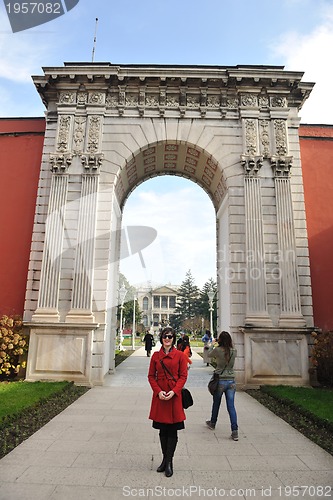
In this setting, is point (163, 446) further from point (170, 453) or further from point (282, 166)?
point (282, 166)

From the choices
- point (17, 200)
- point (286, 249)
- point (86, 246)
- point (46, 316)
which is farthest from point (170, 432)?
point (17, 200)

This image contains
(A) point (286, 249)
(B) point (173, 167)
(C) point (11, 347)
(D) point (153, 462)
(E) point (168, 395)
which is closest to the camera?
(E) point (168, 395)

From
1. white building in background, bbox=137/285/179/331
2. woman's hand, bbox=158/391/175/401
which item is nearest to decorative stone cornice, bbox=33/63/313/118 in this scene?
woman's hand, bbox=158/391/175/401

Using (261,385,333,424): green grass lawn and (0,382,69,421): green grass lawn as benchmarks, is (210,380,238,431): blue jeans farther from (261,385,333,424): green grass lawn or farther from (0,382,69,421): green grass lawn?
(0,382,69,421): green grass lawn

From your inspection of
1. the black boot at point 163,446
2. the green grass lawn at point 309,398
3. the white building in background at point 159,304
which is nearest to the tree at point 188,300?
the white building in background at point 159,304

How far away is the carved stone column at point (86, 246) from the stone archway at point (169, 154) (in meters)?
0.04

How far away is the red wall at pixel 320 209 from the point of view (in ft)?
41.1

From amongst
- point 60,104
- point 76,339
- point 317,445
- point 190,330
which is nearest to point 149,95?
point 60,104

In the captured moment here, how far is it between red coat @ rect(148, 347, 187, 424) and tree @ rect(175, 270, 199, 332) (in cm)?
7021

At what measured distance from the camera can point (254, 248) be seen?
487 inches

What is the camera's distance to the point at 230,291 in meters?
12.2

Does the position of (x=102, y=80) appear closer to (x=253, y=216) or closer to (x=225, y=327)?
(x=253, y=216)

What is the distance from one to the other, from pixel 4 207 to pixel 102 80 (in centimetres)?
618

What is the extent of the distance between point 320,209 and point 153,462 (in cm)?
1118
